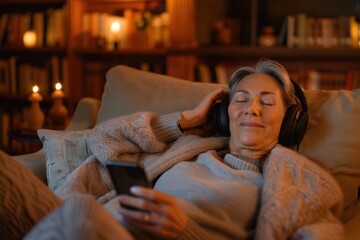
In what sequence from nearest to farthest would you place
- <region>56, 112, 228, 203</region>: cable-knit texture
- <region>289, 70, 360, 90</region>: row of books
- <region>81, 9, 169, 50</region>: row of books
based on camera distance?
→ <region>56, 112, 228, 203</region>: cable-knit texture → <region>289, 70, 360, 90</region>: row of books → <region>81, 9, 169, 50</region>: row of books

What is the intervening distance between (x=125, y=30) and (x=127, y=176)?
8.02 ft

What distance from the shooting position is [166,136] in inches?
60.7

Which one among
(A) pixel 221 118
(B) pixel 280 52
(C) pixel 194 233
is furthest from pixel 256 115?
(B) pixel 280 52

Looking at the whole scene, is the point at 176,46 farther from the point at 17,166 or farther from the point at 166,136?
the point at 17,166

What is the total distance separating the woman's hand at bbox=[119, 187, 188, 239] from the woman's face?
450mm

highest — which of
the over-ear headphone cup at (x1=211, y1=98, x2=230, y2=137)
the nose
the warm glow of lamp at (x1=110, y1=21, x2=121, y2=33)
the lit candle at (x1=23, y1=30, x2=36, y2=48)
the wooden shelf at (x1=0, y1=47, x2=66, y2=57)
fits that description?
the warm glow of lamp at (x1=110, y1=21, x2=121, y2=33)

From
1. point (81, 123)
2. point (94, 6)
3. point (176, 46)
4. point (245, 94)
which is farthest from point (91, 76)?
point (245, 94)

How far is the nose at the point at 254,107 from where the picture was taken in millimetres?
1361

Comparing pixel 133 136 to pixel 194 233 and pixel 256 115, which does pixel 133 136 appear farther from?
pixel 194 233

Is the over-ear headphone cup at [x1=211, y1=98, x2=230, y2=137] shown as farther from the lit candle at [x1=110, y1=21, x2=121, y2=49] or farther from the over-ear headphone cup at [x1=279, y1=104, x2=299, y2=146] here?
the lit candle at [x1=110, y1=21, x2=121, y2=49]

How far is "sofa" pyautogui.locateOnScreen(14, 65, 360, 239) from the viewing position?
4.38 ft

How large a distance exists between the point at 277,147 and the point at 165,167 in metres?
0.33

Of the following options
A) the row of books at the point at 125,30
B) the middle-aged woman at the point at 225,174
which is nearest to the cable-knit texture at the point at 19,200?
the middle-aged woman at the point at 225,174

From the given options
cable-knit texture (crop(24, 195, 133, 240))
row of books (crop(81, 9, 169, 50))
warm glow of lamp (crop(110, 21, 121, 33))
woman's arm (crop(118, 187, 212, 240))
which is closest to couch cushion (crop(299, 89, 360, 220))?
woman's arm (crop(118, 187, 212, 240))
